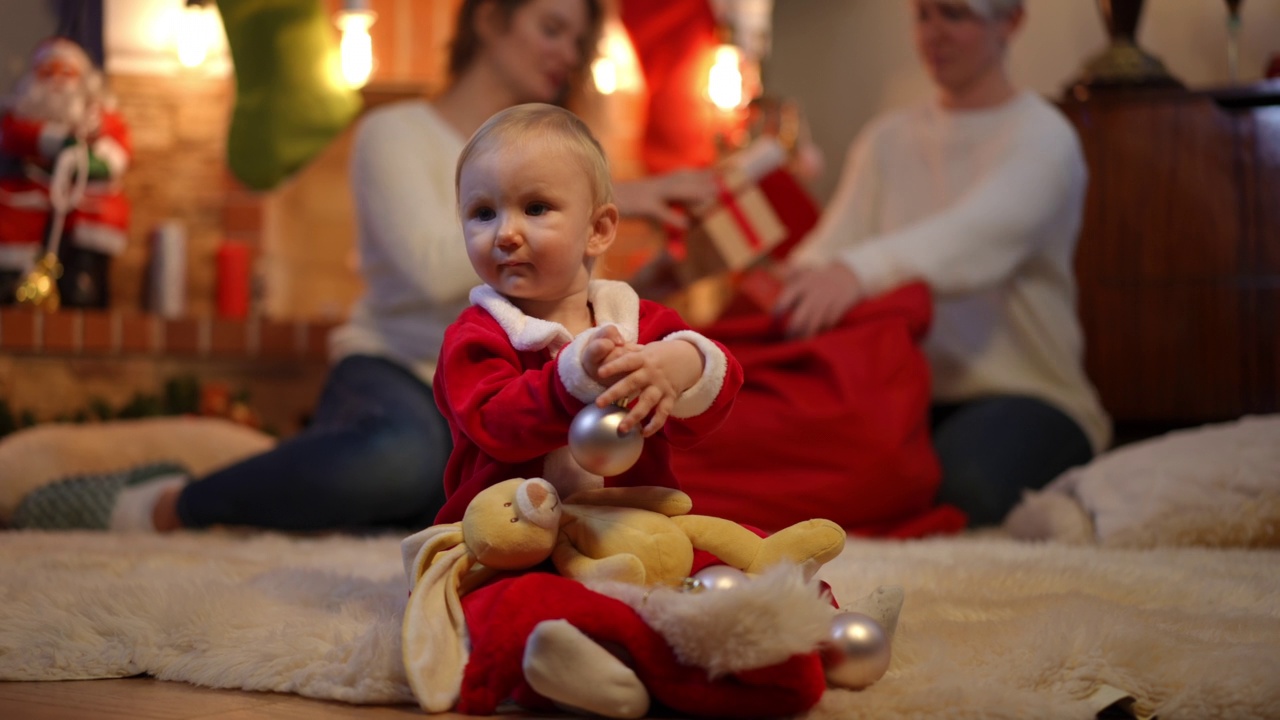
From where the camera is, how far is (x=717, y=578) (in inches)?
Result: 28.3

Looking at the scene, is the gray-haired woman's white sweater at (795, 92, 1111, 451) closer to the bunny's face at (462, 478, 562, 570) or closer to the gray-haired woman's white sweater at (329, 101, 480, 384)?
the gray-haired woman's white sweater at (329, 101, 480, 384)

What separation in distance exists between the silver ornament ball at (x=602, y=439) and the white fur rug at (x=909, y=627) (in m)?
0.18

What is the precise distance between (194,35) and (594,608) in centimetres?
240

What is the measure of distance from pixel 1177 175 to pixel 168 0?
2.04 m

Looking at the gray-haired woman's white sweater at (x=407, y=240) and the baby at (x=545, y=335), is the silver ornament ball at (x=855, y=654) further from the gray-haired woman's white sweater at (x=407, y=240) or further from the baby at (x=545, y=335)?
the gray-haired woman's white sweater at (x=407, y=240)

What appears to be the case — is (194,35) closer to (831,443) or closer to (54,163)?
(54,163)

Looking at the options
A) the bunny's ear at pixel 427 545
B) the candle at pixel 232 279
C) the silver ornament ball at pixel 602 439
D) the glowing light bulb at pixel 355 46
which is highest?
the glowing light bulb at pixel 355 46

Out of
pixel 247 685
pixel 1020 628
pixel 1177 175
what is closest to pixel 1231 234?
pixel 1177 175

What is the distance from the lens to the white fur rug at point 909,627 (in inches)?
28.4

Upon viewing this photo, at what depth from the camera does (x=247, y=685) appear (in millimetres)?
792

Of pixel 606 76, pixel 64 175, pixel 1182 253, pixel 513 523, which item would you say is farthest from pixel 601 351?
pixel 606 76

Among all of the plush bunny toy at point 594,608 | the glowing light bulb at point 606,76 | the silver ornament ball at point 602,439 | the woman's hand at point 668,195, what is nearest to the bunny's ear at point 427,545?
the plush bunny toy at point 594,608

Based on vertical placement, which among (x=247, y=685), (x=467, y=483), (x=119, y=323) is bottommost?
(x=119, y=323)

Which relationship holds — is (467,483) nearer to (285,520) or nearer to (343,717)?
(343,717)
